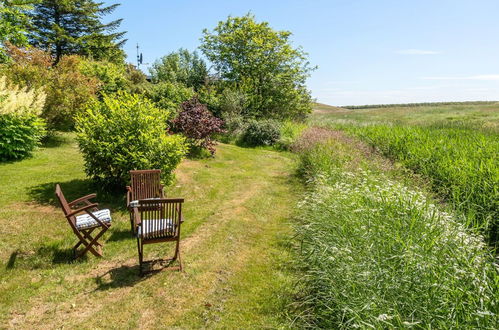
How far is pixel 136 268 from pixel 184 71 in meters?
25.4

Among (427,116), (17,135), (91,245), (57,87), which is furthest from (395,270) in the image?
(427,116)

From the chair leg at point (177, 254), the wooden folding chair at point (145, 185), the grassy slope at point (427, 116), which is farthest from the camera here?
the grassy slope at point (427, 116)

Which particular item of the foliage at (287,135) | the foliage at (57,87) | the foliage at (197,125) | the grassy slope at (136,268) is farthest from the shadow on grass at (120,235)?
the foliage at (287,135)

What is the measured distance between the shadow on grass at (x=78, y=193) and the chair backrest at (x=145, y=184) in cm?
104

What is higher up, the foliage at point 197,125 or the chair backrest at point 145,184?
the foliage at point 197,125

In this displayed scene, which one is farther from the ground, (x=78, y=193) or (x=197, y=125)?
(x=197, y=125)

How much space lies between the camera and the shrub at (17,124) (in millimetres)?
9922

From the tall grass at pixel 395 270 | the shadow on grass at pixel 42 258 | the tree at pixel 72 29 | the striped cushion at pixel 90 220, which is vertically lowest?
the shadow on grass at pixel 42 258

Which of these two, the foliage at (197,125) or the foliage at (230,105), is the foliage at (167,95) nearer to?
the foliage at (230,105)

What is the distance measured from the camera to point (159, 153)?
761cm

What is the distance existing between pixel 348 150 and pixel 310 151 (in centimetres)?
130

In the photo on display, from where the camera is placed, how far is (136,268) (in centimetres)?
512

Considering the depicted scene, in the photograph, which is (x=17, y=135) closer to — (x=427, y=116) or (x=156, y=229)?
(x=156, y=229)

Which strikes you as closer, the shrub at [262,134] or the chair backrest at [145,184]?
the chair backrest at [145,184]
